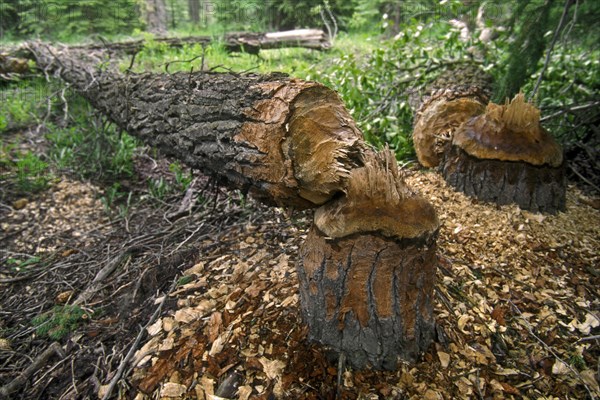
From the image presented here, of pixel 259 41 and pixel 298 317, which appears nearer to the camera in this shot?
pixel 298 317

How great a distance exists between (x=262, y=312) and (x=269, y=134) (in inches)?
30.8

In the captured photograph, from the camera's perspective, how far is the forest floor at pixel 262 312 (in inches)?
55.3

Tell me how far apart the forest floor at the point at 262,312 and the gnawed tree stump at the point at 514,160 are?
99mm

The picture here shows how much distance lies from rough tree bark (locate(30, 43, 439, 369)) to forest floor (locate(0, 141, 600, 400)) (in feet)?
0.46

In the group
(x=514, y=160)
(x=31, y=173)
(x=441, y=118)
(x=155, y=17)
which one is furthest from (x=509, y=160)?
(x=155, y=17)

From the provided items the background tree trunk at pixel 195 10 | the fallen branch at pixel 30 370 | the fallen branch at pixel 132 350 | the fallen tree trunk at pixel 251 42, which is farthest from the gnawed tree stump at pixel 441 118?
the background tree trunk at pixel 195 10

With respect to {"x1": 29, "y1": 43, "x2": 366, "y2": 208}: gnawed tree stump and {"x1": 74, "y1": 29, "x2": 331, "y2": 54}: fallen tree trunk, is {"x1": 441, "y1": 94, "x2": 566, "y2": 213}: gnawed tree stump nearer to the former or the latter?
{"x1": 29, "y1": 43, "x2": 366, "y2": 208}: gnawed tree stump

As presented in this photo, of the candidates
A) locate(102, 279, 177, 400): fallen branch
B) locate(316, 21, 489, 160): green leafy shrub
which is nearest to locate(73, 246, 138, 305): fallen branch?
locate(102, 279, 177, 400): fallen branch

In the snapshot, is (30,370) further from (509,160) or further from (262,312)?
(509,160)

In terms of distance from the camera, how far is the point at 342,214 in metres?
1.36

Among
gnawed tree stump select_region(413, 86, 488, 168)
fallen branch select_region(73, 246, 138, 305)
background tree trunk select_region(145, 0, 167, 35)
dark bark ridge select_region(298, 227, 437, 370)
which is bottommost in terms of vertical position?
fallen branch select_region(73, 246, 138, 305)

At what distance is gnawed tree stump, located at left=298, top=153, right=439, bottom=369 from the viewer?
4.34 feet

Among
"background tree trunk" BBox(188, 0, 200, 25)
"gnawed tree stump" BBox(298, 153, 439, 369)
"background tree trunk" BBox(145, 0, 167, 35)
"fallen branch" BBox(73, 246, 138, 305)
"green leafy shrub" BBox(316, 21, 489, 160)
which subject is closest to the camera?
"gnawed tree stump" BBox(298, 153, 439, 369)

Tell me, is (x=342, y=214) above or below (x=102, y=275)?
above
